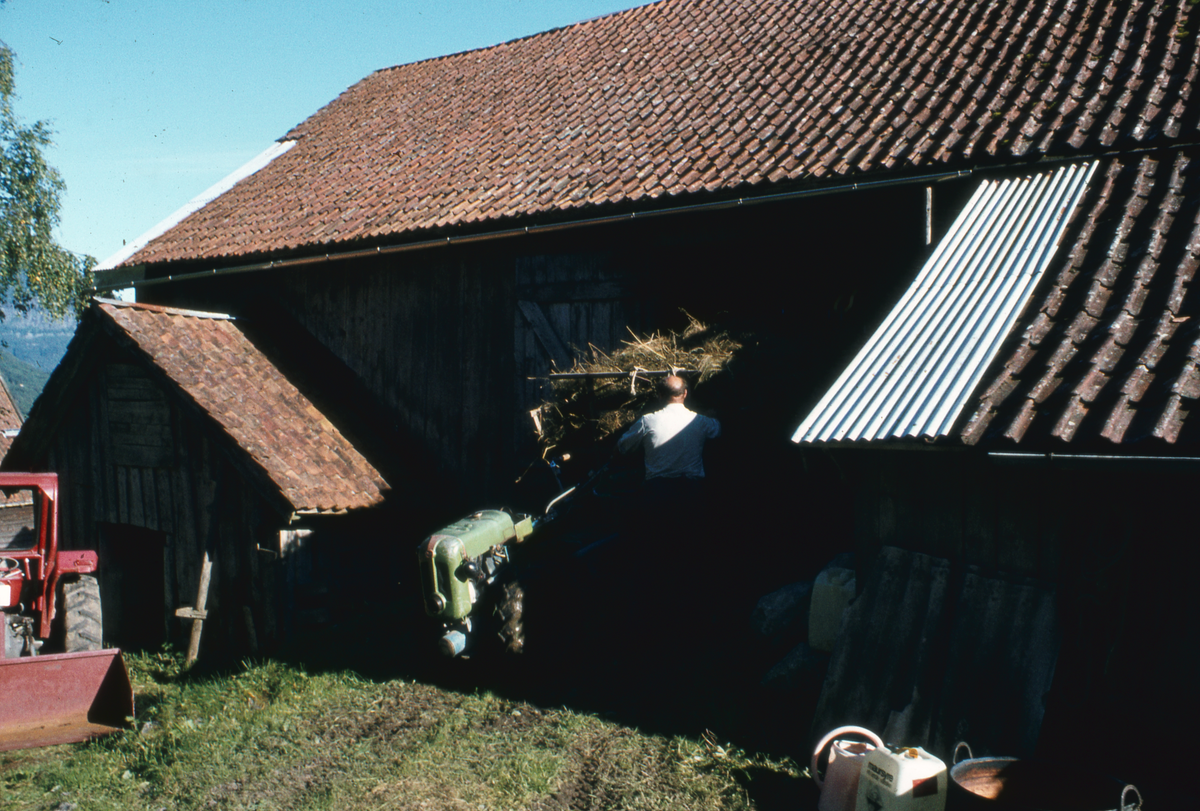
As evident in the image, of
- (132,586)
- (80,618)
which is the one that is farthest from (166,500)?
(132,586)

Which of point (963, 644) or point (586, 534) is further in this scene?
point (586, 534)

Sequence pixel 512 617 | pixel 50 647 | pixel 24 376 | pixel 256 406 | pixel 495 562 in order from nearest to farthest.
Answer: pixel 512 617
pixel 495 562
pixel 50 647
pixel 256 406
pixel 24 376

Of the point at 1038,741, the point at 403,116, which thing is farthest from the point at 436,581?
the point at 403,116

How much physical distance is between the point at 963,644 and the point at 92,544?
9381 mm

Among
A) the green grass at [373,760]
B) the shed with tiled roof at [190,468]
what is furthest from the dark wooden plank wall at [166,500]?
the green grass at [373,760]

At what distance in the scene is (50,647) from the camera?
25.3ft

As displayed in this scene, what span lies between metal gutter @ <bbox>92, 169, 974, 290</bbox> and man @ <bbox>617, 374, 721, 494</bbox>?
79.1 inches

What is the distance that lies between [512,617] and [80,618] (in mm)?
4388

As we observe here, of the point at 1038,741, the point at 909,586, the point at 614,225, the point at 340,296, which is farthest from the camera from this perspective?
the point at 340,296

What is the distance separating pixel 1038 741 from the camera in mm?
4082

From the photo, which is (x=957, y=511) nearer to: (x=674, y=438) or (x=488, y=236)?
(x=674, y=438)

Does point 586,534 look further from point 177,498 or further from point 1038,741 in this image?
point 177,498

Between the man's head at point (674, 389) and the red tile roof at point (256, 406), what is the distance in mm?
3625

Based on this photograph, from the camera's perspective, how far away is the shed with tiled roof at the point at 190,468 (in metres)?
7.84
